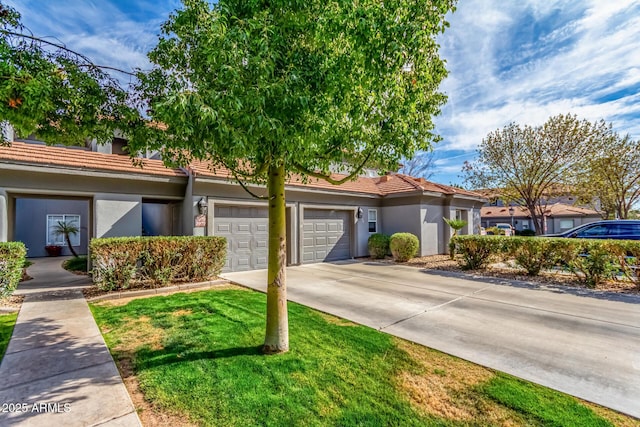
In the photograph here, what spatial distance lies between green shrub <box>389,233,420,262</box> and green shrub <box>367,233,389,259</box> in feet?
2.52

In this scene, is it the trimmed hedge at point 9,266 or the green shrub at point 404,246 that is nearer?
the trimmed hedge at point 9,266

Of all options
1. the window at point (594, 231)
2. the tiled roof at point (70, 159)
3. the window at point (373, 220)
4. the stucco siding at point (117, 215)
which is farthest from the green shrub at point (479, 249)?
the stucco siding at point (117, 215)

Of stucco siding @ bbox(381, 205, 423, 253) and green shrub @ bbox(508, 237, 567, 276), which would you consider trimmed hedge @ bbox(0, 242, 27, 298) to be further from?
green shrub @ bbox(508, 237, 567, 276)

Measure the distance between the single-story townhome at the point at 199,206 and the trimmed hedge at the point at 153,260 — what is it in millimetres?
1222

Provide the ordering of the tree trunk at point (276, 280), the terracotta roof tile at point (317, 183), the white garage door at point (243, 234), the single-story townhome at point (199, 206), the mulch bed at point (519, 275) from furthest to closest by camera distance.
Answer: the white garage door at point (243, 234) → the terracotta roof tile at point (317, 183) → the single-story townhome at point (199, 206) → the mulch bed at point (519, 275) → the tree trunk at point (276, 280)

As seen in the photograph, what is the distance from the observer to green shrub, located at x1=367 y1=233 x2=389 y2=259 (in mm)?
14016

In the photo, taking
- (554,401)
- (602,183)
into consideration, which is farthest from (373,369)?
(602,183)

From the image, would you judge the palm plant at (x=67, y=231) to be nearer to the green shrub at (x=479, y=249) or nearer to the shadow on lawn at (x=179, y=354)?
the shadow on lawn at (x=179, y=354)

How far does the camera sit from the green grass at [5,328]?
4.23 metres

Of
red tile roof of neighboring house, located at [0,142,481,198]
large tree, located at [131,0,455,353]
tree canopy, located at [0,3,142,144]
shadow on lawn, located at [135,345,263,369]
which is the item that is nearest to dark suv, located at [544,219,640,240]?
red tile roof of neighboring house, located at [0,142,481,198]

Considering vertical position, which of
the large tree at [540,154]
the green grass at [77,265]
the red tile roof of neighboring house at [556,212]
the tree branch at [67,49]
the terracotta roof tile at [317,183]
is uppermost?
the large tree at [540,154]

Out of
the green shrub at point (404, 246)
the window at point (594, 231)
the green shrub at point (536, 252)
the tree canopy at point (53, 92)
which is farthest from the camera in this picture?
the green shrub at point (404, 246)

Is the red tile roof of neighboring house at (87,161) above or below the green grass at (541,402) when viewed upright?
above

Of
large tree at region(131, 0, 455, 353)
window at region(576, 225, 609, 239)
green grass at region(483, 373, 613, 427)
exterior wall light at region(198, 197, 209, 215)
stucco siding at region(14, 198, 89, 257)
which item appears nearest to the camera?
green grass at region(483, 373, 613, 427)
